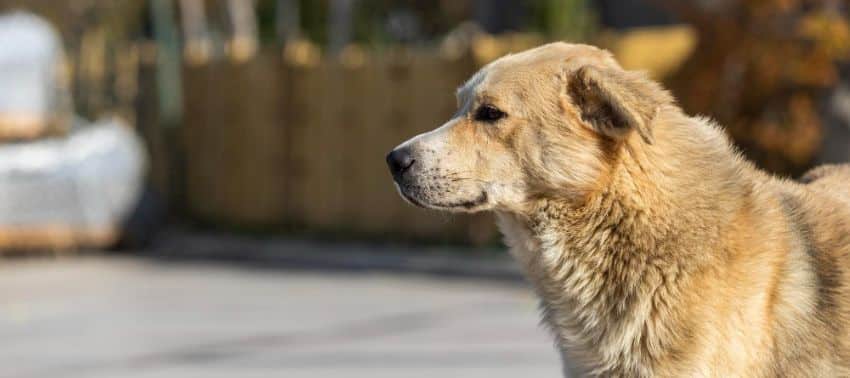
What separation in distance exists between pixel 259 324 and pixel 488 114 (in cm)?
753

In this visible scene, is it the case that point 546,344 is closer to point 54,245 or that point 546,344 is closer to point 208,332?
point 208,332

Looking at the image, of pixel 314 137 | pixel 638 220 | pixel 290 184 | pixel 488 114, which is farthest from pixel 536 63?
pixel 290 184

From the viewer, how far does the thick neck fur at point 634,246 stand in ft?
16.3

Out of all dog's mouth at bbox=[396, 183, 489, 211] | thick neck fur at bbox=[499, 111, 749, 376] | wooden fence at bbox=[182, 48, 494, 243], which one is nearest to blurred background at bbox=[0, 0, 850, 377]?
wooden fence at bbox=[182, 48, 494, 243]

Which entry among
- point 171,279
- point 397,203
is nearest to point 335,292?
point 171,279

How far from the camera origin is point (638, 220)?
510 cm

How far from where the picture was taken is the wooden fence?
60.5ft

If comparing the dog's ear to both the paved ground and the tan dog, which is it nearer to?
the tan dog

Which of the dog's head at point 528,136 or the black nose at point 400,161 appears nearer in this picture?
the dog's head at point 528,136

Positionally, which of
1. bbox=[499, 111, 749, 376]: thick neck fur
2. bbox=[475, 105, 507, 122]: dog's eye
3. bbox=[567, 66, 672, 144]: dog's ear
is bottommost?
bbox=[499, 111, 749, 376]: thick neck fur

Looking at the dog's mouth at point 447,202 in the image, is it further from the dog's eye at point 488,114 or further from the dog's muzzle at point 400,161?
the dog's eye at point 488,114

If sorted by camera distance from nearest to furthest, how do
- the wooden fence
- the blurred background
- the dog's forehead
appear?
the dog's forehead, the blurred background, the wooden fence

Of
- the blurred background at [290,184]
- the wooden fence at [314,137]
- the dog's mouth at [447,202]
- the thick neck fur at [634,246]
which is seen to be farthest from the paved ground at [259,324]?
the thick neck fur at [634,246]

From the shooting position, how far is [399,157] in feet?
17.9
